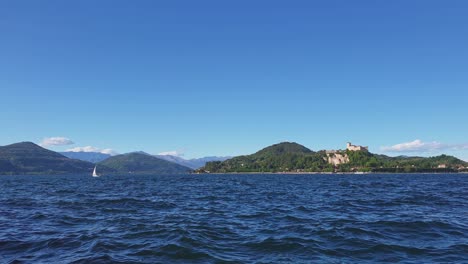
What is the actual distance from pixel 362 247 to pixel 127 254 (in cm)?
1127

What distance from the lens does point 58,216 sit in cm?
2639

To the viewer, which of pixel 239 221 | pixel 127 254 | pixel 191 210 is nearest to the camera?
pixel 127 254

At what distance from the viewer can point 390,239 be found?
17.8m

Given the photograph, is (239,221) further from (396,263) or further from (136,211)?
(396,263)

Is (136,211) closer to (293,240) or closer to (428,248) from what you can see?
(293,240)

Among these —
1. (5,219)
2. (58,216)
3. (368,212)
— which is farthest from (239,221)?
(5,219)

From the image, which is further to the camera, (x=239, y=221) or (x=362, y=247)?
(x=239, y=221)

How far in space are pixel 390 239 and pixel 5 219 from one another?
88.5ft

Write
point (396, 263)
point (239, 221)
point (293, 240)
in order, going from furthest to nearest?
point (239, 221), point (293, 240), point (396, 263)

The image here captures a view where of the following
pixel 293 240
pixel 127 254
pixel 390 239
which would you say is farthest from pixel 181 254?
pixel 390 239

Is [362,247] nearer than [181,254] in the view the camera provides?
No

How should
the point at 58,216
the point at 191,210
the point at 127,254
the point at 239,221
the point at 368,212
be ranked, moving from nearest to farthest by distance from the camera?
the point at 127,254 < the point at 239,221 < the point at 58,216 < the point at 368,212 < the point at 191,210

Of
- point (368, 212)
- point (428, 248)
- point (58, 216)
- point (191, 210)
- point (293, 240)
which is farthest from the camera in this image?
point (191, 210)

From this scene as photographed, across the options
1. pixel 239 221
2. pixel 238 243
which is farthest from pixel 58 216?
pixel 238 243
